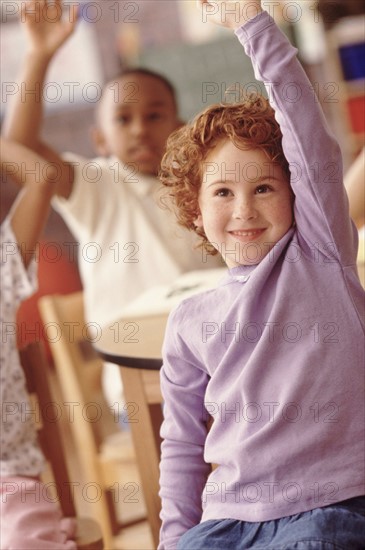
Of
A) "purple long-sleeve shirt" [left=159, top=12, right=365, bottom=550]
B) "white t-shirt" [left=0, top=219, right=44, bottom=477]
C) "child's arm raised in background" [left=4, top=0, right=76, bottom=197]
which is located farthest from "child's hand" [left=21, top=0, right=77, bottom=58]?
"purple long-sleeve shirt" [left=159, top=12, right=365, bottom=550]

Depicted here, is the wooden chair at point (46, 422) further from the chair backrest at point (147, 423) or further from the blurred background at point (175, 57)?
the blurred background at point (175, 57)

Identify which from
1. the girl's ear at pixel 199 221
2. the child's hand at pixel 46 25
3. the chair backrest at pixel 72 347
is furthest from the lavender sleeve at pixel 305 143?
the chair backrest at pixel 72 347

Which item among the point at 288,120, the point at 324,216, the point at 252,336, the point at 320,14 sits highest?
the point at 320,14

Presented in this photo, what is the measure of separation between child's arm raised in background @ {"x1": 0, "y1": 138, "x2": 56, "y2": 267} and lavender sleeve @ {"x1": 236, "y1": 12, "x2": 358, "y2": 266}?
59cm

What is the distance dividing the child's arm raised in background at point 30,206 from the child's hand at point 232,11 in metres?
0.53

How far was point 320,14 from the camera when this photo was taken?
436cm

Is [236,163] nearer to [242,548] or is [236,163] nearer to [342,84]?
[242,548]

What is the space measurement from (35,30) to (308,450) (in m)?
1.06

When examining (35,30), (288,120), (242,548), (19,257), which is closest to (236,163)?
(288,120)

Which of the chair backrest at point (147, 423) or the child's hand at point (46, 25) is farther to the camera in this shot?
the child's hand at point (46, 25)

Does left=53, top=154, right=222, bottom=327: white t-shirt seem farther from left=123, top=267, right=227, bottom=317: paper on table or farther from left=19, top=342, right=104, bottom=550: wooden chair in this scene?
left=19, top=342, right=104, bottom=550: wooden chair

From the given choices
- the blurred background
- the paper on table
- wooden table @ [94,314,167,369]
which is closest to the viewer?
wooden table @ [94,314,167,369]

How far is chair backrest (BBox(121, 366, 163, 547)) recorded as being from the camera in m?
1.32

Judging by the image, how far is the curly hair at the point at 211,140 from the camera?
40.3 inches
